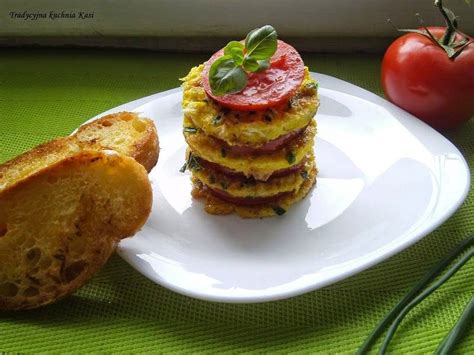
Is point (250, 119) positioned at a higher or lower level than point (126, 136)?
higher

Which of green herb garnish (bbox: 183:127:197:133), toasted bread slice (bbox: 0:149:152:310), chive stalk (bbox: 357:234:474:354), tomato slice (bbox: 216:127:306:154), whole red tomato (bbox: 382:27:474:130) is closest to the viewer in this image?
chive stalk (bbox: 357:234:474:354)

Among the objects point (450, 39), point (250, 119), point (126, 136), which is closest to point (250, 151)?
point (250, 119)

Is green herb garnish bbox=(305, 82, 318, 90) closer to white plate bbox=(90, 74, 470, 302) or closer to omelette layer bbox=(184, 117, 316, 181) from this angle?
omelette layer bbox=(184, 117, 316, 181)

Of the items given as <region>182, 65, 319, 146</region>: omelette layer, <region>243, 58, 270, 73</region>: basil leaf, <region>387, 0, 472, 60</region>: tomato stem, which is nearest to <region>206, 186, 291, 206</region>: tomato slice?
<region>182, 65, 319, 146</region>: omelette layer

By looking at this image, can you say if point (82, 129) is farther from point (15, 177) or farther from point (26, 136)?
point (26, 136)

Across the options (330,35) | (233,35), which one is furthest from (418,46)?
(233,35)

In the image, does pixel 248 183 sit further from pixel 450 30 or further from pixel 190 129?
pixel 450 30
